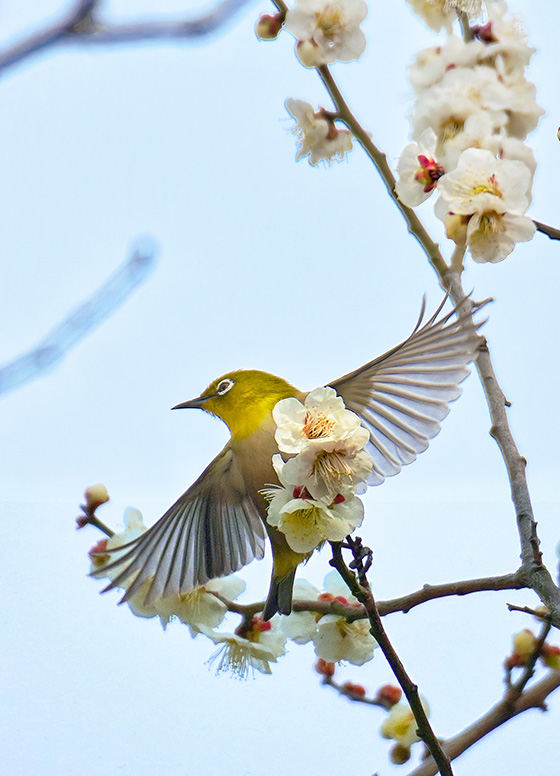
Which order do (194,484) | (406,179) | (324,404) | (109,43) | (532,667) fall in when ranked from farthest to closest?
(194,484)
(532,667)
(406,179)
(324,404)
(109,43)

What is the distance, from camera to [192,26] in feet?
2.28

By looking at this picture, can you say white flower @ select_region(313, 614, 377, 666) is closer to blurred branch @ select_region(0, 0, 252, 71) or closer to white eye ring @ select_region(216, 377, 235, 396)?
white eye ring @ select_region(216, 377, 235, 396)

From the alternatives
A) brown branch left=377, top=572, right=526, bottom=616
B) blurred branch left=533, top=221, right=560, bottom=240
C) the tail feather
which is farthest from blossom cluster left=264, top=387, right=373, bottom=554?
the tail feather

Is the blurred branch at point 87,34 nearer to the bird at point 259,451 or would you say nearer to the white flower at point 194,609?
the bird at point 259,451

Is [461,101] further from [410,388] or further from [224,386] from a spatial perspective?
[224,386]

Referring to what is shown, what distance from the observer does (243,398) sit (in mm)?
1785

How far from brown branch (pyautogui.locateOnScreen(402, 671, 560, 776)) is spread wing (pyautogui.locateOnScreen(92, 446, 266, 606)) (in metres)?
0.48

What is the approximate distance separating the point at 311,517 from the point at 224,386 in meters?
0.82

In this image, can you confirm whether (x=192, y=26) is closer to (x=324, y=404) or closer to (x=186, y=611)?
(x=324, y=404)

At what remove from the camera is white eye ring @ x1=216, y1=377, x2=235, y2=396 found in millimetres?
1806

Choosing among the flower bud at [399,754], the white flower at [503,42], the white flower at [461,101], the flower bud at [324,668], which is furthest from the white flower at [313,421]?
the flower bud at [399,754]

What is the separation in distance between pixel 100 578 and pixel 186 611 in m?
0.17

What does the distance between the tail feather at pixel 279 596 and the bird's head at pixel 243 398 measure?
1.04ft

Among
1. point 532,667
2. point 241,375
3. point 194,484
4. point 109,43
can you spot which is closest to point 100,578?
point 194,484
